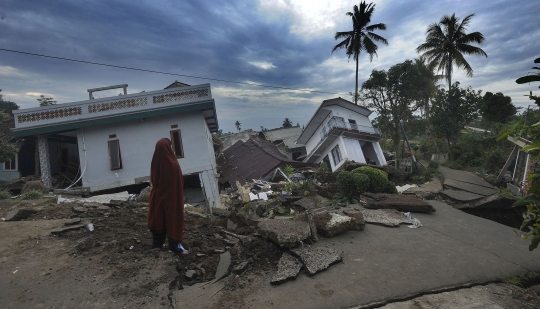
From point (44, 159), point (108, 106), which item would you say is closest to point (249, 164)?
point (108, 106)

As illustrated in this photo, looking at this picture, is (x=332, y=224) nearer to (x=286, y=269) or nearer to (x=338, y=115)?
(x=286, y=269)

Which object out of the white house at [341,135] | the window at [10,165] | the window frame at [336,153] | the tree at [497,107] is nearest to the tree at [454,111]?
the tree at [497,107]

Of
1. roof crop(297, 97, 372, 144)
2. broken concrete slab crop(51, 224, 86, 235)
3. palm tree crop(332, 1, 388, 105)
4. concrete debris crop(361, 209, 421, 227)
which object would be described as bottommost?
concrete debris crop(361, 209, 421, 227)

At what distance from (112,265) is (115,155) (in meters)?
10.0

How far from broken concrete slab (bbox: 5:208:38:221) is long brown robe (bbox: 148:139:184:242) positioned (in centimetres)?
360

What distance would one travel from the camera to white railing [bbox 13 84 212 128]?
37.7 ft

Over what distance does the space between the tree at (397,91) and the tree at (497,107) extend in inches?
162

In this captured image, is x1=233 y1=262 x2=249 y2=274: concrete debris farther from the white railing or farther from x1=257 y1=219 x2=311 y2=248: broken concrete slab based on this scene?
the white railing

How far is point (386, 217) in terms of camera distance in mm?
5824

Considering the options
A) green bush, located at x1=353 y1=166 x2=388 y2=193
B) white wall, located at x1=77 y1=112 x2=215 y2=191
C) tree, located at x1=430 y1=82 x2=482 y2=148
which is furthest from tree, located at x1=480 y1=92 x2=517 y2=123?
white wall, located at x1=77 y1=112 x2=215 y2=191

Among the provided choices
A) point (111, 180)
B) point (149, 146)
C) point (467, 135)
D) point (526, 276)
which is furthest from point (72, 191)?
point (467, 135)

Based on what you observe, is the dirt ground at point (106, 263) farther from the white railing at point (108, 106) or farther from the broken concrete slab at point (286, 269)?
the white railing at point (108, 106)

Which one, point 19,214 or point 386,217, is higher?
point 19,214

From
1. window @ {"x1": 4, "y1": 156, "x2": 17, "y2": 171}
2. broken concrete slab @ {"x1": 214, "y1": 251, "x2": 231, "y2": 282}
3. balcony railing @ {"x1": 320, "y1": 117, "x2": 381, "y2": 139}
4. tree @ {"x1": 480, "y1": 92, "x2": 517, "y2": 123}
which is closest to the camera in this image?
broken concrete slab @ {"x1": 214, "y1": 251, "x2": 231, "y2": 282}
